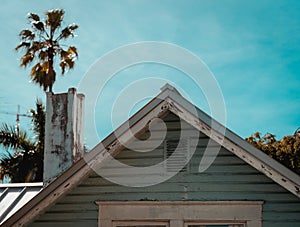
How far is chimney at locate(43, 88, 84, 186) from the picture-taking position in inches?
326

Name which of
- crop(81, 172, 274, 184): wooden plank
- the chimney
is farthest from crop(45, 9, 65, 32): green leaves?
crop(81, 172, 274, 184): wooden plank

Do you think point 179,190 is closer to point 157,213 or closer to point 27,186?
point 157,213

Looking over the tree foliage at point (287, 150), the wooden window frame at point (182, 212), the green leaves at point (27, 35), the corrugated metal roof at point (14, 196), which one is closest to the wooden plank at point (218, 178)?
the wooden window frame at point (182, 212)

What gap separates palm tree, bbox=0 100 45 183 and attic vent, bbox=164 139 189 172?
1176 cm

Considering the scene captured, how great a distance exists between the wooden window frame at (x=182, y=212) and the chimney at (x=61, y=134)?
2.01 m

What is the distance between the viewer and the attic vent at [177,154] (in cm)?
648

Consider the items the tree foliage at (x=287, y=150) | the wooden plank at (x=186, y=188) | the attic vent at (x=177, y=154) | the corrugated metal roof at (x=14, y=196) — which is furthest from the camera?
the tree foliage at (x=287, y=150)

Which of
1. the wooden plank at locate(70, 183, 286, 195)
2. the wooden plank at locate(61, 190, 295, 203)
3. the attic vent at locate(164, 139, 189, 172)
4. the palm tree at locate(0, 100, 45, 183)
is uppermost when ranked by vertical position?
the palm tree at locate(0, 100, 45, 183)

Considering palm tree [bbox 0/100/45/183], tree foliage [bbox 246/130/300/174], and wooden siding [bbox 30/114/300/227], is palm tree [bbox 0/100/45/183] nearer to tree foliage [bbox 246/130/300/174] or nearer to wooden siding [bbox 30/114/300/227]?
tree foliage [bbox 246/130/300/174]

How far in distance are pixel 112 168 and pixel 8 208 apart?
2205mm

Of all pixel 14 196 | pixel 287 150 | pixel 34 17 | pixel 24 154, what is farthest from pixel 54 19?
pixel 14 196

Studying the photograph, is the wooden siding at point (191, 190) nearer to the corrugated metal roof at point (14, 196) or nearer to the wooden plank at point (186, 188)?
the wooden plank at point (186, 188)

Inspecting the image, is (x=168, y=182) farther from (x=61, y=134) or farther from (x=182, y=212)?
(x=61, y=134)

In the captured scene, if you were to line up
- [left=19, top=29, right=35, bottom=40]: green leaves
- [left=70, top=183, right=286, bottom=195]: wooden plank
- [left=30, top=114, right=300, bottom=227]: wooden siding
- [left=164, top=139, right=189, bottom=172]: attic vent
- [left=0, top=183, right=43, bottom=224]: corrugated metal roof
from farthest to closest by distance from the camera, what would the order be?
[left=19, top=29, right=35, bottom=40]: green leaves < [left=0, top=183, right=43, bottom=224]: corrugated metal roof < [left=164, top=139, right=189, bottom=172]: attic vent < [left=70, top=183, right=286, bottom=195]: wooden plank < [left=30, top=114, right=300, bottom=227]: wooden siding
